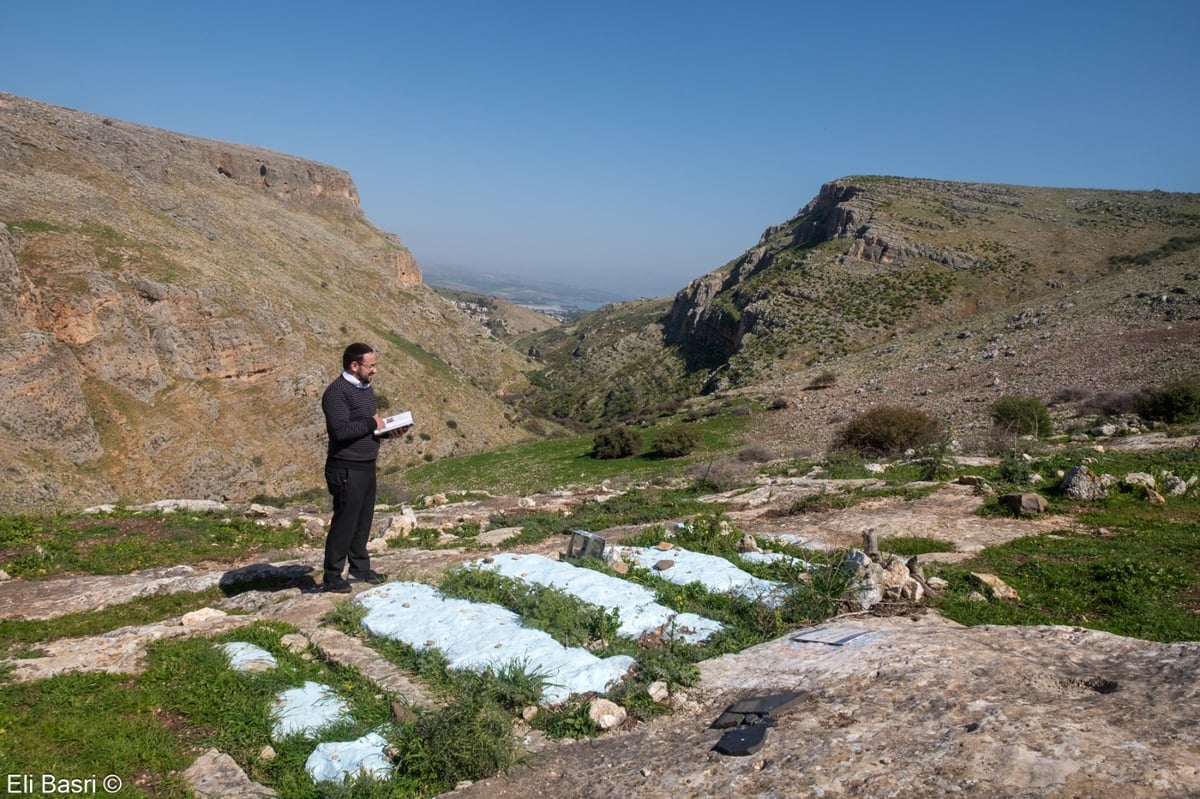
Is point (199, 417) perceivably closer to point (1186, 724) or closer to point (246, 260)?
point (246, 260)

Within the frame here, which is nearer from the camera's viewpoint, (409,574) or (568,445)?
(409,574)

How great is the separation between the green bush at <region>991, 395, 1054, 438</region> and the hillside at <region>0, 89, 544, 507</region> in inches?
1468

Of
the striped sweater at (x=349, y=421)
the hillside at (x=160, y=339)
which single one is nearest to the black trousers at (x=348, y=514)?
the striped sweater at (x=349, y=421)

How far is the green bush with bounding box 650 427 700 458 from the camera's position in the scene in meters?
25.2

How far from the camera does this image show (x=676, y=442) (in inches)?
994

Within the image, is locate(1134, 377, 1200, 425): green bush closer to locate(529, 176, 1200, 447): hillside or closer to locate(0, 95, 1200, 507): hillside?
locate(0, 95, 1200, 507): hillside

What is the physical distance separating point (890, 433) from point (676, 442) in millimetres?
8493

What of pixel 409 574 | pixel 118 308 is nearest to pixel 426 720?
pixel 409 574

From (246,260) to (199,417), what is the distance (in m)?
18.6

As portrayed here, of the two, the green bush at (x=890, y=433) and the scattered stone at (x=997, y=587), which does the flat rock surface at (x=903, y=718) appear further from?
the green bush at (x=890, y=433)

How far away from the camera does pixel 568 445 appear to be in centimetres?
3344

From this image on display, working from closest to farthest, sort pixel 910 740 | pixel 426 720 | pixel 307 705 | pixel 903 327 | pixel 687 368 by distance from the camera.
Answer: pixel 910 740
pixel 426 720
pixel 307 705
pixel 903 327
pixel 687 368

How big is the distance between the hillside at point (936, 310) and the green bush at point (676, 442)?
9.91 feet

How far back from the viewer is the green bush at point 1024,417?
17.8 meters
